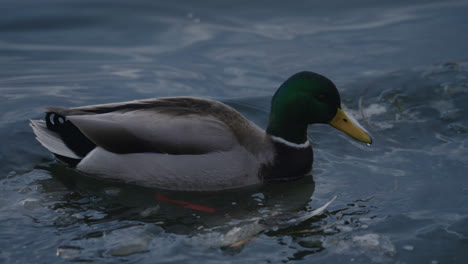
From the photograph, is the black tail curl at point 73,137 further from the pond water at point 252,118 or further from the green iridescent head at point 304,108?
A: the green iridescent head at point 304,108

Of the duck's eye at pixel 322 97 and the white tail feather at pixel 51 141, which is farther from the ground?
the duck's eye at pixel 322 97

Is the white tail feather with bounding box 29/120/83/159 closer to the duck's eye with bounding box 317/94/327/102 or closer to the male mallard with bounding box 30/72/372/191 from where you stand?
the male mallard with bounding box 30/72/372/191

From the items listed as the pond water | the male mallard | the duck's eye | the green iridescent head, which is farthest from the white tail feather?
the duck's eye

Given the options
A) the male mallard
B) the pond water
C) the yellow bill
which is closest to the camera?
the pond water

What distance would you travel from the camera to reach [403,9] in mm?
10672

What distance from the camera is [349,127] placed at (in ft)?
19.0

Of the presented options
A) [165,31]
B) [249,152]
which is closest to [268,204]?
[249,152]

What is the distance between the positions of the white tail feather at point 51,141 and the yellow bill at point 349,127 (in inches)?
84.7

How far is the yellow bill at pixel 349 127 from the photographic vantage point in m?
5.71

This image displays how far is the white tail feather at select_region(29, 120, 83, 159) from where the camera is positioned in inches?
227

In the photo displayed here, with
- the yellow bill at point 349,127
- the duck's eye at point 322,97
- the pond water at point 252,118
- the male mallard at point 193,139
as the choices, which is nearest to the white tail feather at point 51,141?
the male mallard at point 193,139

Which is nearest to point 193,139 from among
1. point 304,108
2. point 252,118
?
point 304,108

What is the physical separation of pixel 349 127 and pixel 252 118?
1662 millimetres

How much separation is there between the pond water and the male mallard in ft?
0.46
